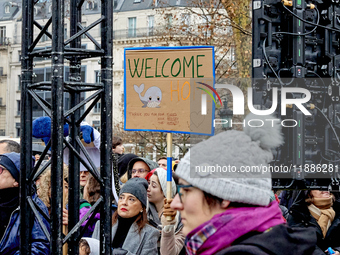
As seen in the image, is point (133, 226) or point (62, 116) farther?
point (133, 226)

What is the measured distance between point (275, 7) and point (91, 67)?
4547 cm

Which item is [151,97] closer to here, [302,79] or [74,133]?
[74,133]

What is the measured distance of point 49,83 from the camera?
468 cm

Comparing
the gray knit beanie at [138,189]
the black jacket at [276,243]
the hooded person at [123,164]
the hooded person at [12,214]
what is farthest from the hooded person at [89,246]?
the black jacket at [276,243]

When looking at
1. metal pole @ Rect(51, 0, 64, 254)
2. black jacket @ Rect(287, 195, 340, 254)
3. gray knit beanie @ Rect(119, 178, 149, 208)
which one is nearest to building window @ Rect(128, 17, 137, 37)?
black jacket @ Rect(287, 195, 340, 254)

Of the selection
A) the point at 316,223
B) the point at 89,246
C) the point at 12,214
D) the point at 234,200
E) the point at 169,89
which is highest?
the point at 169,89

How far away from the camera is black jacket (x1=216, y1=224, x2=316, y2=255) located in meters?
1.89

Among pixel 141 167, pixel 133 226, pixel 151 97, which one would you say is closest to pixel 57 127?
pixel 133 226

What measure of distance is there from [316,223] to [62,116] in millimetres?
2648

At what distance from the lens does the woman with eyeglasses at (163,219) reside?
4355 mm

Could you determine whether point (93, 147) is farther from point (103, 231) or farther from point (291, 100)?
point (291, 100)

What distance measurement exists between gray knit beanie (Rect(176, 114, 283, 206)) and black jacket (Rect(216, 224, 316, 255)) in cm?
13

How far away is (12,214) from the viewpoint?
15.8ft

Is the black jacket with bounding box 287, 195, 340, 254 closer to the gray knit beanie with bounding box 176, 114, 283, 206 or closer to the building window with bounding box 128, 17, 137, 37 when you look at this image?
the gray knit beanie with bounding box 176, 114, 283, 206
